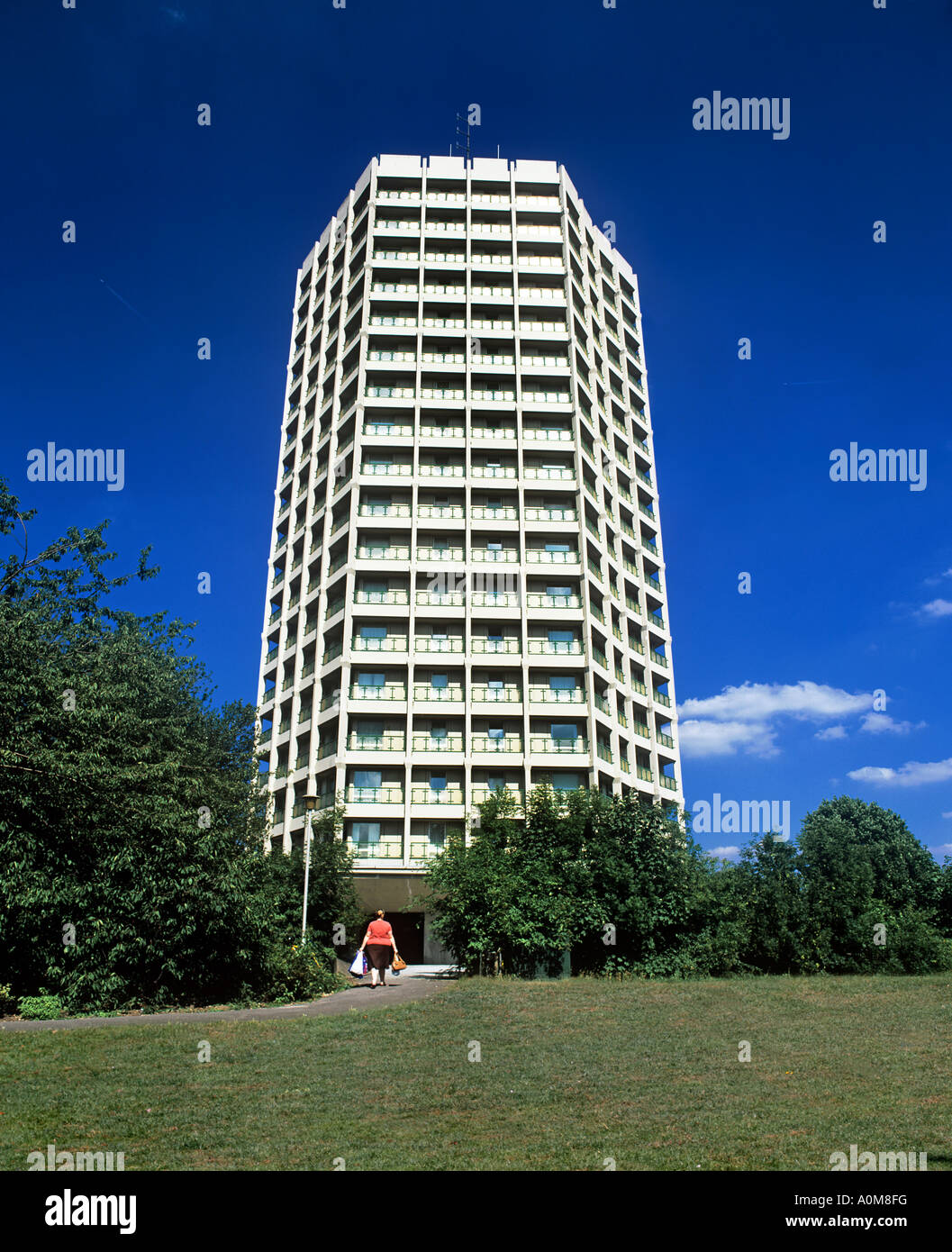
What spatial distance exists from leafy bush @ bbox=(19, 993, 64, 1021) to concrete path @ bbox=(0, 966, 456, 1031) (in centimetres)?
41

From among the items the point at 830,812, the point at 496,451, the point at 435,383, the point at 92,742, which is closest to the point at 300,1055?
the point at 92,742

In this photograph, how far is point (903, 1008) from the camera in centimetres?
1764

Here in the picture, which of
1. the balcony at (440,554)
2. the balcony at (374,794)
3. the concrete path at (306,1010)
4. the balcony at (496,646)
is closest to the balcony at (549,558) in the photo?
the balcony at (440,554)

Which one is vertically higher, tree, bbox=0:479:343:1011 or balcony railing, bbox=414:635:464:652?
balcony railing, bbox=414:635:464:652

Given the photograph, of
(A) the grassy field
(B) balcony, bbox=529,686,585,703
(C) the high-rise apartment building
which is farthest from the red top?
(B) balcony, bbox=529,686,585,703

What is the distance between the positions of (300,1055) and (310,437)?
48783mm

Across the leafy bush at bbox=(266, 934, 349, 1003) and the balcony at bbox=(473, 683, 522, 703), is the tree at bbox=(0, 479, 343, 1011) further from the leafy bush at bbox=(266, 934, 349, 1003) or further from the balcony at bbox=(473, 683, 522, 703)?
the balcony at bbox=(473, 683, 522, 703)

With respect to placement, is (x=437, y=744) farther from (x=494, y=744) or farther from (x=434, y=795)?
(x=494, y=744)

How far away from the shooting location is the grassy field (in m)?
7.76

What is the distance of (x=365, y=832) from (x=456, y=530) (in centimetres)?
1657

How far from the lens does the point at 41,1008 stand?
723 inches

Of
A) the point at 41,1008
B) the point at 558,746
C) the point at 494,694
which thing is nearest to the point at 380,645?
the point at 494,694

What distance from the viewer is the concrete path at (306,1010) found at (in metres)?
16.8
